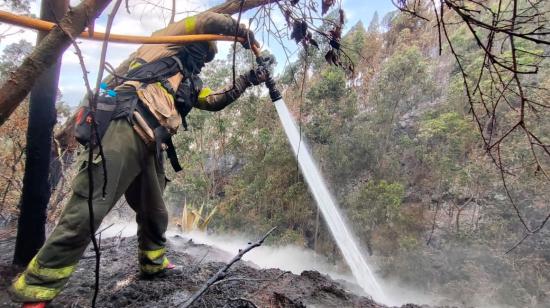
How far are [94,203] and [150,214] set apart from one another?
56 centimetres

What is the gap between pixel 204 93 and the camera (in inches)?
111

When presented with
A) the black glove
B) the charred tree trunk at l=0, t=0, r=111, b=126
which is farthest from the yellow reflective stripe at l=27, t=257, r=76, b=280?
the black glove

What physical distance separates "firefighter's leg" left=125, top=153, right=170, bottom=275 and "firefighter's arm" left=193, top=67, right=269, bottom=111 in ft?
2.08

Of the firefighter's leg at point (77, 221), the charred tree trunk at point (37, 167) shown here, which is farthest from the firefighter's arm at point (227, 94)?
the charred tree trunk at point (37, 167)

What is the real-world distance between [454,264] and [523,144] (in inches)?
119

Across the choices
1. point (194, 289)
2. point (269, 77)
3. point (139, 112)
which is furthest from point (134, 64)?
point (194, 289)

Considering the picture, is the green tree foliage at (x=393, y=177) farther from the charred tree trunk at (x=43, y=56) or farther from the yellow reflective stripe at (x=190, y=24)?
the charred tree trunk at (x=43, y=56)

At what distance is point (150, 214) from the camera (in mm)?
2527

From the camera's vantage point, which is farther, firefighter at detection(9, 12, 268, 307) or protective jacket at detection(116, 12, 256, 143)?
protective jacket at detection(116, 12, 256, 143)

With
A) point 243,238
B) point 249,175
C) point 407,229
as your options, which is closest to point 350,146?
point 407,229

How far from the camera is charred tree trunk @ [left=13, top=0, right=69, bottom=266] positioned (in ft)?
8.33

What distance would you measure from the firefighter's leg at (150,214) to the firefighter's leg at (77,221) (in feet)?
0.87

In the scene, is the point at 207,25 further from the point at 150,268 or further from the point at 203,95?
the point at 150,268

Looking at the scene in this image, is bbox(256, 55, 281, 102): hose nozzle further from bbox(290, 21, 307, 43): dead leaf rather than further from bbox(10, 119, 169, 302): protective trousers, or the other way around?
bbox(290, 21, 307, 43): dead leaf
